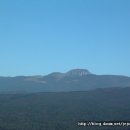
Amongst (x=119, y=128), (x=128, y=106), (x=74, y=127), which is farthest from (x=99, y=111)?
(x=119, y=128)

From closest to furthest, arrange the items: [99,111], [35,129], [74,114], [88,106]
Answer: [35,129]
[74,114]
[99,111]
[88,106]

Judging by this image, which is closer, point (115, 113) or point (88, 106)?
point (115, 113)

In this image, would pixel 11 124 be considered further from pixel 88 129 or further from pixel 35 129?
pixel 88 129

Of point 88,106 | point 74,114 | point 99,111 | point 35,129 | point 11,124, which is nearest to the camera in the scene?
point 35,129

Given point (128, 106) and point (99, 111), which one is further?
point (128, 106)

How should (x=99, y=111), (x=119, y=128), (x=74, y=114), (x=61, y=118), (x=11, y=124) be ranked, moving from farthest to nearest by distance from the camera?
(x=99, y=111) → (x=74, y=114) → (x=61, y=118) → (x=11, y=124) → (x=119, y=128)

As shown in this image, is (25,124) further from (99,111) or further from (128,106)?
(128,106)

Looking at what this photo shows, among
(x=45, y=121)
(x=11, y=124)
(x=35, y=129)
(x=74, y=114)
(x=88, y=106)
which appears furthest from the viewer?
(x=88, y=106)

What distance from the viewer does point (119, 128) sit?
10906cm

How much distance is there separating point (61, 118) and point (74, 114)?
12.5 metres

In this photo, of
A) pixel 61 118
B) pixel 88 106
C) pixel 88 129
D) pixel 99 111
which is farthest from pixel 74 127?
pixel 88 106

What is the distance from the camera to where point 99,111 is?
175m

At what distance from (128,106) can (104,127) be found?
85.4 meters

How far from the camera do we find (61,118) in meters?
152
